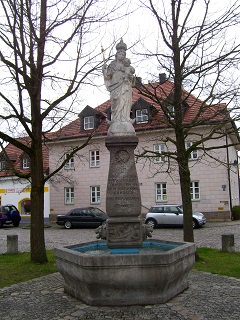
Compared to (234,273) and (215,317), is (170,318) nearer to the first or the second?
(215,317)

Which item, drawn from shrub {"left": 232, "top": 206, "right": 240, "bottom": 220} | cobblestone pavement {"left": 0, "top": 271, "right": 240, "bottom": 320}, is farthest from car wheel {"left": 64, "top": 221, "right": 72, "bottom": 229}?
cobblestone pavement {"left": 0, "top": 271, "right": 240, "bottom": 320}

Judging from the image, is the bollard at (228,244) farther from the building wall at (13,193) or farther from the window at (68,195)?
the building wall at (13,193)

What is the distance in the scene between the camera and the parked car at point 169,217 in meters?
22.0

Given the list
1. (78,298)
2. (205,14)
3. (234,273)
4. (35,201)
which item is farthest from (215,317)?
(205,14)

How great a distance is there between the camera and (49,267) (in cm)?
995

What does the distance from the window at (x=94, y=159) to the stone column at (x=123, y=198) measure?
21.9 m

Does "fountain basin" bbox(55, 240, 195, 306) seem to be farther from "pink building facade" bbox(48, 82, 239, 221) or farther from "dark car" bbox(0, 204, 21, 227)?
"dark car" bbox(0, 204, 21, 227)

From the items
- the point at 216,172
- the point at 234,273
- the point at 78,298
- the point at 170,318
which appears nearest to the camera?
the point at 170,318

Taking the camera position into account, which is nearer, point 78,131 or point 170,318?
point 170,318

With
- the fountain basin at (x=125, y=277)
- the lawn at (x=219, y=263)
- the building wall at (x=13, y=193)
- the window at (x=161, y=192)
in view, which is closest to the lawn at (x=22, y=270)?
the fountain basin at (x=125, y=277)

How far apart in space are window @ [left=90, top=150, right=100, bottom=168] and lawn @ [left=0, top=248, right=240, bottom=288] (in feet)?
58.4

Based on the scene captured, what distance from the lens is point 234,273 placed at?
350 inches

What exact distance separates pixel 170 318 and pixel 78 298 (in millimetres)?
1829

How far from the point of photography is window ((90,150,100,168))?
29.8 metres
